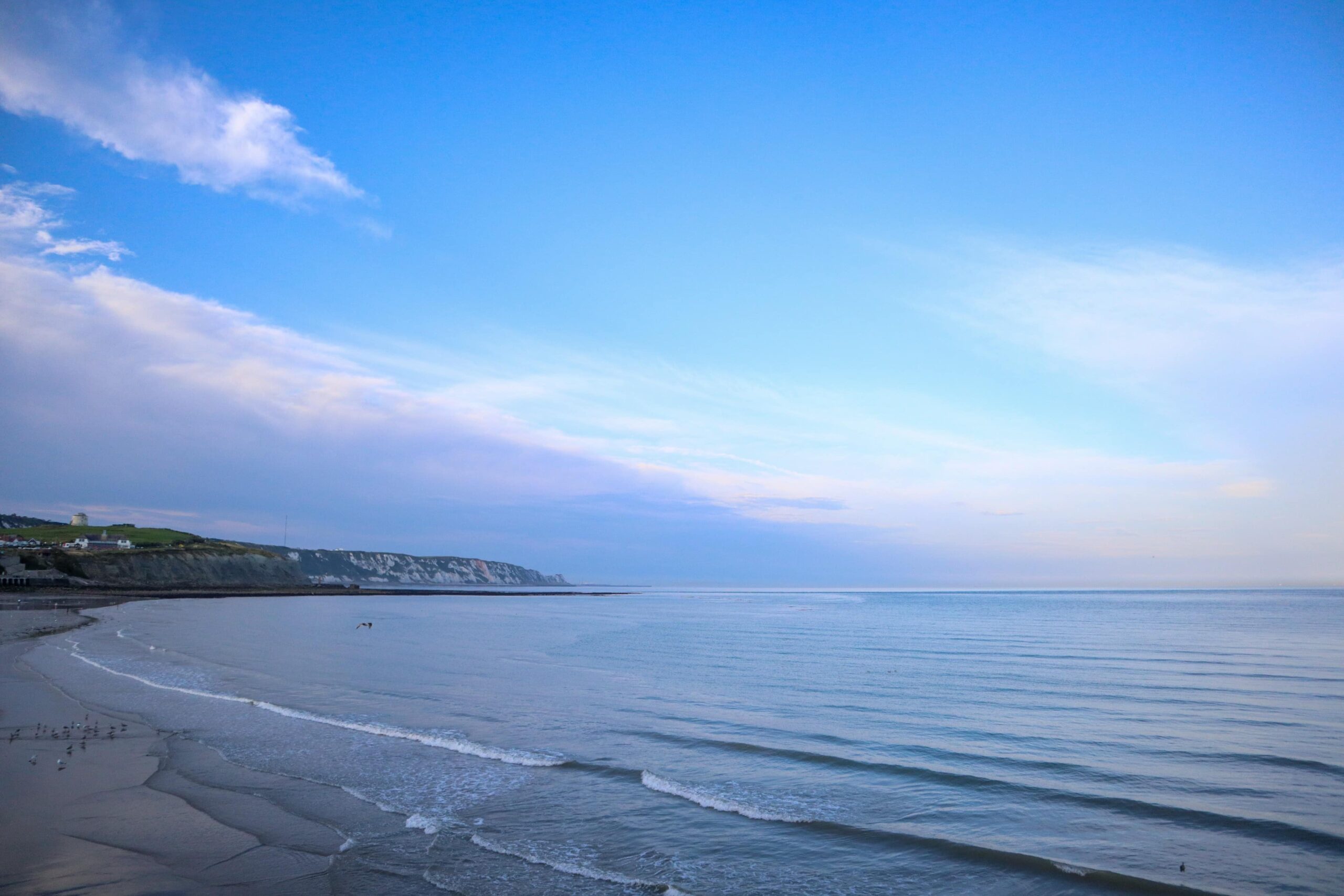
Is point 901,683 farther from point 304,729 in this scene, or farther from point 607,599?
point 607,599

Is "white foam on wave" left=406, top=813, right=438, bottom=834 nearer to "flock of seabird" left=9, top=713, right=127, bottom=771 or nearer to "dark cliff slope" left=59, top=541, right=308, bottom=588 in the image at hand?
"flock of seabird" left=9, top=713, right=127, bottom=771

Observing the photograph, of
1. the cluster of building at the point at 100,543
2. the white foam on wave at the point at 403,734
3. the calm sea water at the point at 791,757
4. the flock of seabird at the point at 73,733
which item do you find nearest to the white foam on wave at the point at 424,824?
the calm sea water at the point at 791,757

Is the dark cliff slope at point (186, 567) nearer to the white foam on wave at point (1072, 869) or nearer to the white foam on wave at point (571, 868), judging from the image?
the white foam on wave at point (571, 868)

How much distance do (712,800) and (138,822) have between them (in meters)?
8.43

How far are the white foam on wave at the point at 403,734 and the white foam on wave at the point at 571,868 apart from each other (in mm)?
4405

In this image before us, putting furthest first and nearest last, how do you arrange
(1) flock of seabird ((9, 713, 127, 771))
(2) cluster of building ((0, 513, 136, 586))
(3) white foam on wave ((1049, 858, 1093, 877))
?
(2) cluster of building ((0, 513, 136, 586)) → (1) flock of seabird ((9, 713, 127, 771)) → (3) white foam on wave ((1049, 858, 1093, 877))

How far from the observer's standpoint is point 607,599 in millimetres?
132125

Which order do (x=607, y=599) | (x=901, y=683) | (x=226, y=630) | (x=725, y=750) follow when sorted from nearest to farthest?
1. (x=725, y=750)
2. (x=901, y=683)
3. (x=226, y=630)
4. (x=607, y=599)

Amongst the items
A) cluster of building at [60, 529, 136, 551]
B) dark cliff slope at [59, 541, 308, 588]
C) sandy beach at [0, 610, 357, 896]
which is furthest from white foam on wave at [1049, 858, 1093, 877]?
cluster of building at [60, 529, 136, 551]

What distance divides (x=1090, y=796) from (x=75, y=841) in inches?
594

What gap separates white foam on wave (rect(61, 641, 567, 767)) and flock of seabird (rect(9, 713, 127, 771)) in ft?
12.5

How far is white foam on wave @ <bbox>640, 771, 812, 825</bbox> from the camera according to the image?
11.0 metres

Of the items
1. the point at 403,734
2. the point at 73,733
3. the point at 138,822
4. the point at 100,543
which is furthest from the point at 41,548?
the point at 138,822

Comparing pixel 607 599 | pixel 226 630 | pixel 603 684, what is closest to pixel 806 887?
pixel 603 684
